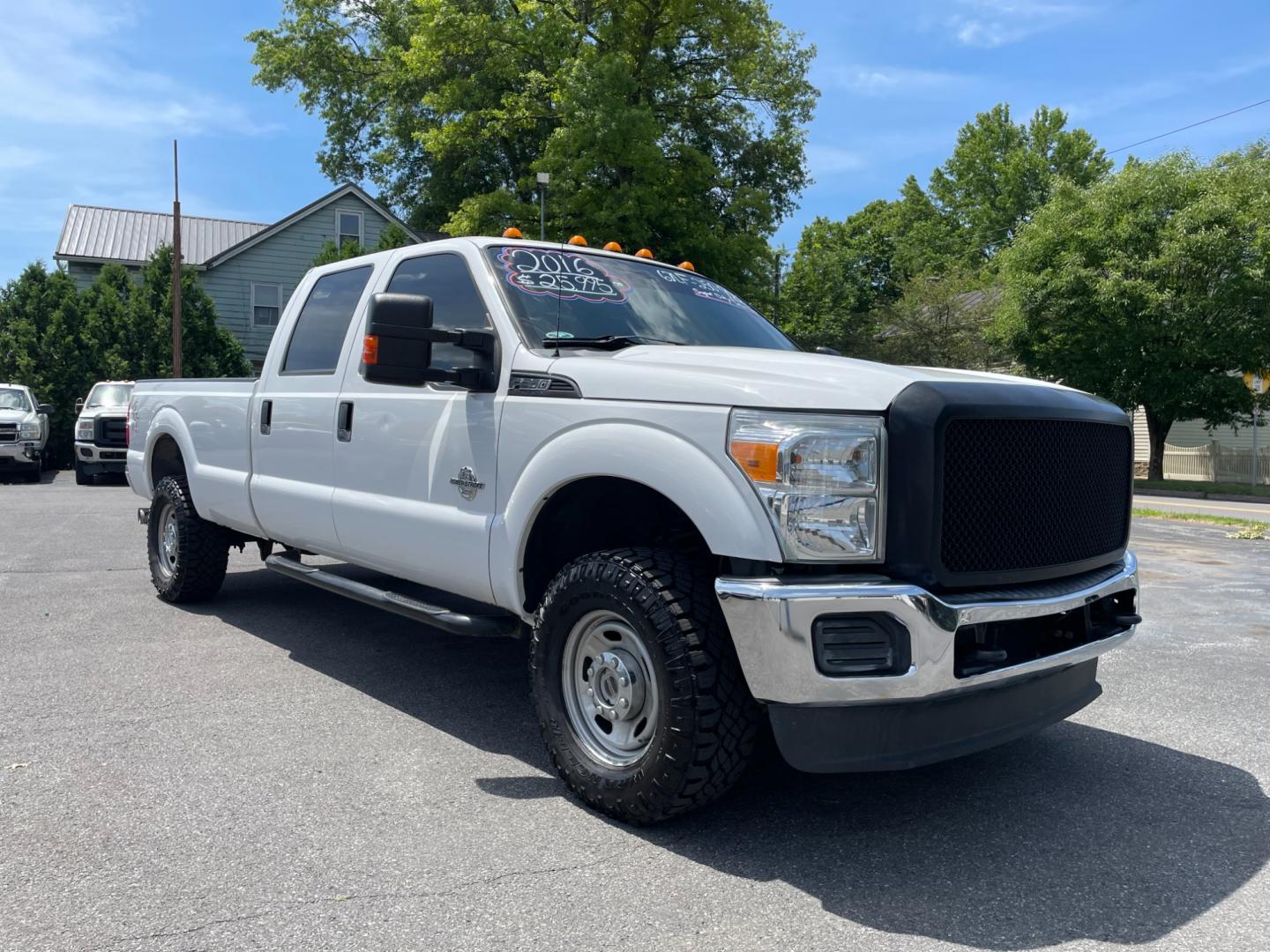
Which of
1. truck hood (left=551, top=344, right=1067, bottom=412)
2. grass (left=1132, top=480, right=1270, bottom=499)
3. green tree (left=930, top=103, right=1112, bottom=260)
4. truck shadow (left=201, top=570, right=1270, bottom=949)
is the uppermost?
green tree (left=930, top=103, right=1112, bottom=260)

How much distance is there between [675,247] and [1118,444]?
2322 cm

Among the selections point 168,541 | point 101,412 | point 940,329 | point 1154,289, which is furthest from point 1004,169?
point 168,541

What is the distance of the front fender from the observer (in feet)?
9.80

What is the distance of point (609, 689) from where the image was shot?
137 inches

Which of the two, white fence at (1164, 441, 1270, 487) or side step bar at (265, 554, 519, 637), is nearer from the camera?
side step bar at (265, 554, 519, 637)

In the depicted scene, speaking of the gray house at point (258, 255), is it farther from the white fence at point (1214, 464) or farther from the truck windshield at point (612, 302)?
the truck windshield at point (612, 302)

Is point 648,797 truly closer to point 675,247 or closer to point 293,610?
point 293,610

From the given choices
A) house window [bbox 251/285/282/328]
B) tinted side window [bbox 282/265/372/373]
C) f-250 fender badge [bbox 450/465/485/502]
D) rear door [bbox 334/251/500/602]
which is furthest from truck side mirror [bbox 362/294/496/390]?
house window [bbox 251/285/282/328]

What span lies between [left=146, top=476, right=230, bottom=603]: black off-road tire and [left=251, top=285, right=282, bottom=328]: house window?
2675cm

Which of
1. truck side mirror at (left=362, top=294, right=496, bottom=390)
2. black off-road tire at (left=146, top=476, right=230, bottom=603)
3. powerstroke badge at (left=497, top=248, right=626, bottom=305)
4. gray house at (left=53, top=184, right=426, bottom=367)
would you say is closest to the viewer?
truck side mirror at (left=362, top=294, right=496, bottom=390)

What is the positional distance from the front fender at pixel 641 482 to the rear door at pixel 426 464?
17 cm

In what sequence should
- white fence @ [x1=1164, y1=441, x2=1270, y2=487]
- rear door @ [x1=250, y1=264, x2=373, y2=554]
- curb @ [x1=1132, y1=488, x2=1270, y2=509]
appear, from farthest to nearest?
1. white fence @ [x1=1164, y1=441, x2=1270, y2=487]
2. curb @ [x1=1132, y1=488, x2=1270, y2=509]
3. rear door @ [x1=250, y1=264, x2=373, y2=554]

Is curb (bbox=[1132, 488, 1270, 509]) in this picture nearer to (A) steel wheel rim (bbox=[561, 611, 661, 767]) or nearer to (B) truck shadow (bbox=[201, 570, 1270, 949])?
(B) truck shadow (bbox=[201, 570, 1270, 949])

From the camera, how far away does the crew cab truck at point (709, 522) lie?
9.68ft
